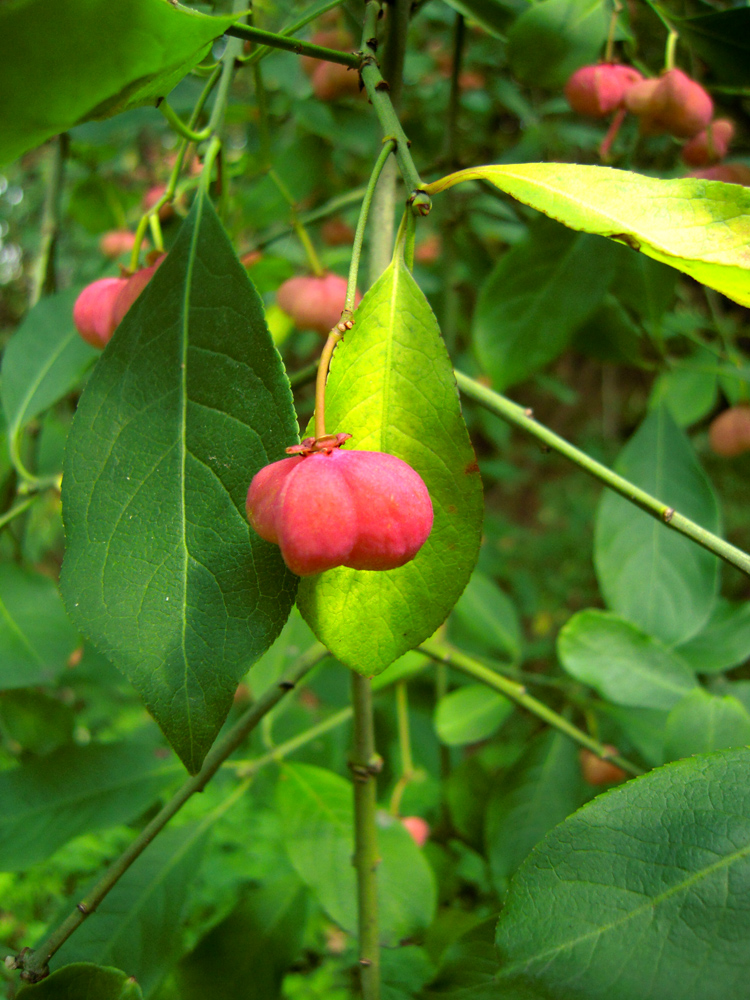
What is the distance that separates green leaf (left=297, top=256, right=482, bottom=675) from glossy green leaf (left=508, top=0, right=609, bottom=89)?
1.54 feet

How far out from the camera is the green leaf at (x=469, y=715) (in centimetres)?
95

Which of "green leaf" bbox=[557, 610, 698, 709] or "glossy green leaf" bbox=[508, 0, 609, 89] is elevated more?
"glossy green leaf" bbox=[508, 0, 609, 89]

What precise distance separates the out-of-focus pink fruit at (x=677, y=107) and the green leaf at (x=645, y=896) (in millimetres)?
603

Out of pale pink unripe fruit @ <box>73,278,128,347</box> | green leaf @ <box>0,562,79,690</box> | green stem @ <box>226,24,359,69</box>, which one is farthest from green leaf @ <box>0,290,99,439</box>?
green stem @ <box>226,24,359,69</box>

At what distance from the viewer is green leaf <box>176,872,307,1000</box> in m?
0.81

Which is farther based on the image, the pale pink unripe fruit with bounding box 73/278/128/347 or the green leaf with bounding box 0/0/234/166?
the pale pink unripe fruit with bounding box 73/278/128/347

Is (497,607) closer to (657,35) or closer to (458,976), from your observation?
(458,976)

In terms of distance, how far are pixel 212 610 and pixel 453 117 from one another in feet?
2.43

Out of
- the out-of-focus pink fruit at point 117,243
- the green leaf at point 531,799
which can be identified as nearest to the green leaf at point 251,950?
the green leaf at point 531,799

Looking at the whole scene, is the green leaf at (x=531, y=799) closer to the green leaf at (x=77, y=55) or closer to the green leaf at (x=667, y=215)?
the green leaf at (x=667, y=215)

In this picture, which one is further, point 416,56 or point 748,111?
point 748,111

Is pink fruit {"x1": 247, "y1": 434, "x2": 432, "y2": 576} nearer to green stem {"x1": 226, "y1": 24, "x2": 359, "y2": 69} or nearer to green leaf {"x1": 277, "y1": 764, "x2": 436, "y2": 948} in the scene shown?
green stem {"x1": 226, "y1": 24, "x2": 359, "y2": 69}

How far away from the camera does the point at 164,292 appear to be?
488 millimetres

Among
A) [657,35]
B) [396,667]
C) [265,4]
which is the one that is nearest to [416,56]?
[265,4]
